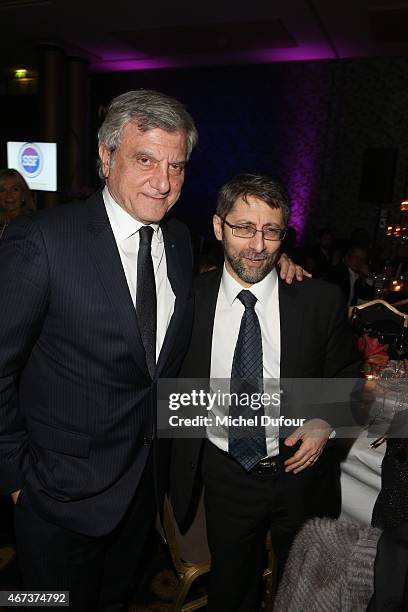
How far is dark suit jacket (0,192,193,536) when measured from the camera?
124 cm

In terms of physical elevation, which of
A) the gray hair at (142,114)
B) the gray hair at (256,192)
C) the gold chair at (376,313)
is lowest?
the gold chair at (376,313)

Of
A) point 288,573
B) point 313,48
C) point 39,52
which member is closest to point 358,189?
point 313,48

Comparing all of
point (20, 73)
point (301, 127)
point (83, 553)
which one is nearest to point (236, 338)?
point (83, 553)

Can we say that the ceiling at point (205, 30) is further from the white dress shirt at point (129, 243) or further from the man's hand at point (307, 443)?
the man's hand at point (307, 443)

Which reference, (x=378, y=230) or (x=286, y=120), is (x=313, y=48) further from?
(x=378, y=230)

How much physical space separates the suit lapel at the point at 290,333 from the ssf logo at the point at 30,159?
843 centimetres

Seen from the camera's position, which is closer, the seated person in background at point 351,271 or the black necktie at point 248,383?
the black necktie at point 248,383

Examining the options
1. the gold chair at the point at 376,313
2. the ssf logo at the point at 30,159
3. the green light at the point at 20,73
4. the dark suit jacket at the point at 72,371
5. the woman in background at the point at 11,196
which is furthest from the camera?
the green light at the point at 20,73

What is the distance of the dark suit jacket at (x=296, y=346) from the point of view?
5.52ft

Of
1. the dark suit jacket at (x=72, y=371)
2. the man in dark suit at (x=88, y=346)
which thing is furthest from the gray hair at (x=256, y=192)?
the dark suit jacket at (x=72, y=371)

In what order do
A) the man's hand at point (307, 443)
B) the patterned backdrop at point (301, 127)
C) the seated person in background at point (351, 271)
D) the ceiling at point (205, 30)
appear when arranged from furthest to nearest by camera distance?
1. the patterned backdrop at point (301, 127)
2. the ceiling at point (205, 30)
3. the seated person in background at point (351, 271)
4. the man's hand at point (307, 443)

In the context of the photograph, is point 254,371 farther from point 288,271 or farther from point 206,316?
point 288,271

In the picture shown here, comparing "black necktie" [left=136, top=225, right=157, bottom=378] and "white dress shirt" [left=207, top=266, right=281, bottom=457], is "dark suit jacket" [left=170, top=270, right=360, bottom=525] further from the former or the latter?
"black necktie" [left=136, top=225, right=157, bottom=378]

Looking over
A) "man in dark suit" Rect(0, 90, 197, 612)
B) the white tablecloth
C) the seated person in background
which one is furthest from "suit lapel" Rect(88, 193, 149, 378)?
the seated person in background
